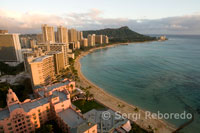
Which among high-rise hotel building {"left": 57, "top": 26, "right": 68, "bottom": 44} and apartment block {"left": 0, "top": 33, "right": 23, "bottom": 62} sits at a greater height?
high-rise hotel building {"left": 57, "top": 26, "right": 68, "bottom": 44}

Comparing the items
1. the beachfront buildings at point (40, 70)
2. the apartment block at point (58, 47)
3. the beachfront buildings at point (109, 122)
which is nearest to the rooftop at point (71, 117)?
the beachfront buildings at point (109, 122)

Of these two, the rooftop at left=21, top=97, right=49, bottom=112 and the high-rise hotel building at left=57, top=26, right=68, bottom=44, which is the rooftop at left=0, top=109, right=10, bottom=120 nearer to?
the rooftop at left=21, top=97, right=49, bottom=112

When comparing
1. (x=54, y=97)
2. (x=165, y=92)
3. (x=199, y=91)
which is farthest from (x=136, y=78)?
(x=54, y=97)

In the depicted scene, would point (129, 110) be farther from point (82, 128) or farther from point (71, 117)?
point (82, 128)

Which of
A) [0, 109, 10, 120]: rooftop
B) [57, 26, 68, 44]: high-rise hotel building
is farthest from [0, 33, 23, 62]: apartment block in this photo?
[0, 109, 10, 120]: rooftop

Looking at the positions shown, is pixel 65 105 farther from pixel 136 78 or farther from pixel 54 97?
pixel 136 78

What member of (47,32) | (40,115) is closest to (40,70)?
(40,115)
